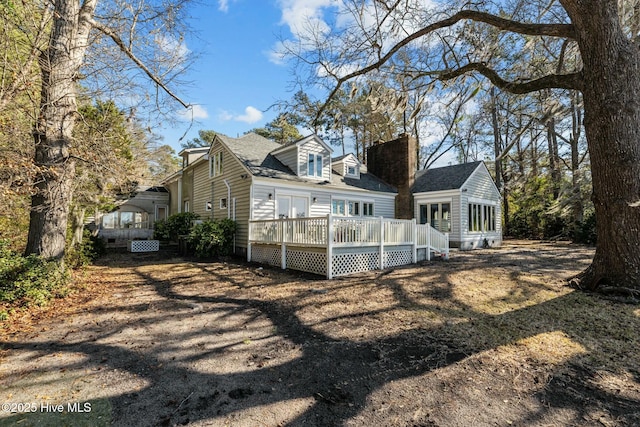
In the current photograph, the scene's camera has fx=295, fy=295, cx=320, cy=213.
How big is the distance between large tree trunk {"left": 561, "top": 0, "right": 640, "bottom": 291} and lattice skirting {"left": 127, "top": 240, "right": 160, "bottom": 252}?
17820 mm

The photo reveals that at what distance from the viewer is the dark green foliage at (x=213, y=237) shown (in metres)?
12.2

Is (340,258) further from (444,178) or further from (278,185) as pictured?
(444,178)

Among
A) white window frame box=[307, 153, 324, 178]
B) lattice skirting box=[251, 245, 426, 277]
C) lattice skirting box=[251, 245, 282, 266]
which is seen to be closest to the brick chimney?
white window frame box=[307, 153, 324, 178]

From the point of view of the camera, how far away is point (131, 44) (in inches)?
304

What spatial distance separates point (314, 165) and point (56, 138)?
380 inches

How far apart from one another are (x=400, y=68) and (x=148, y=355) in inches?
388

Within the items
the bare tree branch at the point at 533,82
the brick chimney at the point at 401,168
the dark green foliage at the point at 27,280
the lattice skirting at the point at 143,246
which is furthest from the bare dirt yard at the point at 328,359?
the brick chimney at the point at 401,168

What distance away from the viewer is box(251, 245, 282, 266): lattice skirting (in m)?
10.7

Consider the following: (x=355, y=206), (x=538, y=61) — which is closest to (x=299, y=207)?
(x=355, y=206)

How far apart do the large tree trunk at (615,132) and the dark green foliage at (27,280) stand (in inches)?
434

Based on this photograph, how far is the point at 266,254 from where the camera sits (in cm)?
1125

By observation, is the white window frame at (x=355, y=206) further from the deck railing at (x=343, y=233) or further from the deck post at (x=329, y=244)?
the deck post at (x=329, y=244)

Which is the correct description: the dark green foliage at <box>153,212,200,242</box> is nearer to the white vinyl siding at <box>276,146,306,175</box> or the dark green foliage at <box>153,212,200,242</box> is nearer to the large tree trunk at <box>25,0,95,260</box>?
the white vinyl siding at <box>276,146,306,175</box>

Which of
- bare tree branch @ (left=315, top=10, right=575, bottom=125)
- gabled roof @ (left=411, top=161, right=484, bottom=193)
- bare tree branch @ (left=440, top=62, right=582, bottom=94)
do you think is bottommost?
gabled roof @ (left=411, top=161, right=484, bottom=193)
